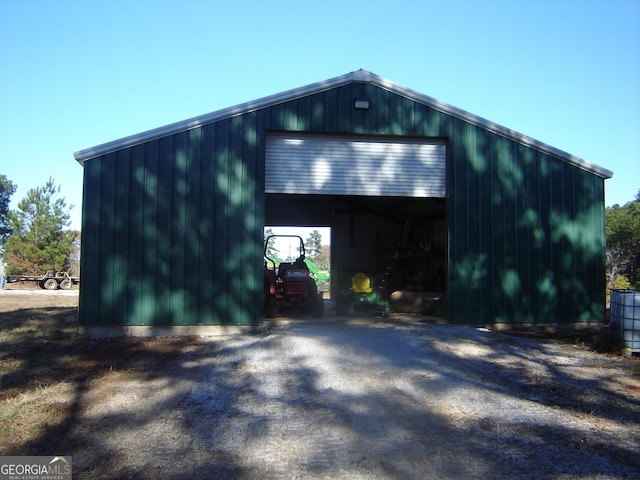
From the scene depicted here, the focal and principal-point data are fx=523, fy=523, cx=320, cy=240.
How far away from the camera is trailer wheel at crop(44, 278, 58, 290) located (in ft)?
122

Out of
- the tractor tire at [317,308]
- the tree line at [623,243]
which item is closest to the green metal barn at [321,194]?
the tractor tire at [317,308]

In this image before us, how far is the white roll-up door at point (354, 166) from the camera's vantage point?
11.6 metres

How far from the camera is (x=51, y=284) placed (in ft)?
122

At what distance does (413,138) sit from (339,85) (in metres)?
2.09

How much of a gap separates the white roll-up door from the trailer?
3139cm

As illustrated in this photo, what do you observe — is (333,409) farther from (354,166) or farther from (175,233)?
(354,166)

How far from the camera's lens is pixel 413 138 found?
39.4 ft

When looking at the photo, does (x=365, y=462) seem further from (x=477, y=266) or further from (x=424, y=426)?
(x=477, y=266)

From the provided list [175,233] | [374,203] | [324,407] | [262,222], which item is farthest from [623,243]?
[324,407]

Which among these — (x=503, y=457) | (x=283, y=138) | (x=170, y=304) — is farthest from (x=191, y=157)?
(x=503, y=457)

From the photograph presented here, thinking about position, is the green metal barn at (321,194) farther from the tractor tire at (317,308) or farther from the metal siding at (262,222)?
the tractor tire at (317,308)

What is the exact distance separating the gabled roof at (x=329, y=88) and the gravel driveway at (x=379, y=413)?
459 cm

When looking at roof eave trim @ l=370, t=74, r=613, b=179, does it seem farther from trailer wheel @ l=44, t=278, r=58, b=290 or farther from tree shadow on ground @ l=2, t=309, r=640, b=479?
trailer wheel @ l=44, t=278, r=58, b=290

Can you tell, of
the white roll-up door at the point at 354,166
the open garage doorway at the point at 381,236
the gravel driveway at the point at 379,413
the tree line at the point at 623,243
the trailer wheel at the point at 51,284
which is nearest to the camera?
the gravel driveway at the point at 379,413
